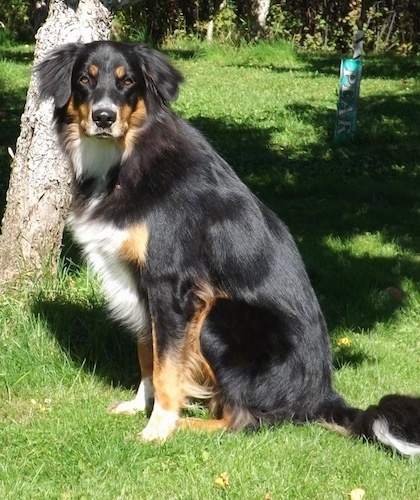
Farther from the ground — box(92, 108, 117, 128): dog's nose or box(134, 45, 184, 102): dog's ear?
box(134, 45, 184, 102): dog's ear

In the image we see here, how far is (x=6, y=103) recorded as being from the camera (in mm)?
11484

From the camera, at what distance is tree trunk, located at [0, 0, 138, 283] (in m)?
4.98

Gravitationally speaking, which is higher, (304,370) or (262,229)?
(262,229)

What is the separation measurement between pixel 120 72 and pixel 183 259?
3.08 feet

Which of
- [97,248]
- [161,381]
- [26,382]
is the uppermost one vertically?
[97,248]

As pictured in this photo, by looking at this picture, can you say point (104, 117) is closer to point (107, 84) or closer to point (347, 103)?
point (107, 84)

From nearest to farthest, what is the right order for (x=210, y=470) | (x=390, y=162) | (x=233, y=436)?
(x=210, y=470) < (x=233, y=436) < (x=390, y=162)

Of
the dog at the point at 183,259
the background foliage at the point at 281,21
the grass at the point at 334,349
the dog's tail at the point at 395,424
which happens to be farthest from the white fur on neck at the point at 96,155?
the background foliage at the point at 281,21

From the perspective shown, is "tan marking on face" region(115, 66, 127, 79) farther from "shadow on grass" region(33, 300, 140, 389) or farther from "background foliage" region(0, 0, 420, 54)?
"background foliage" region(0, 0, 420, 54)

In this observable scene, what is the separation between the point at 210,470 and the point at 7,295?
6.58 ft

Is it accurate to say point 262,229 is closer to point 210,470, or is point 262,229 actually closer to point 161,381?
point 161,381

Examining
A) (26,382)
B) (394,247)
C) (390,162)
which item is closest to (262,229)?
(26,382)

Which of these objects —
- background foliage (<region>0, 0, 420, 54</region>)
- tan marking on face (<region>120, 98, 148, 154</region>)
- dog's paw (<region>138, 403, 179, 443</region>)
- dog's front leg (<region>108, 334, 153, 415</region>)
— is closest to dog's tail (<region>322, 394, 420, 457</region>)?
dog's paw (<region>138, 403, 179, 443</region>)

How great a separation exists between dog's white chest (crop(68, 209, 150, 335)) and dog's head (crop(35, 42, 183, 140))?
45 centimetres
